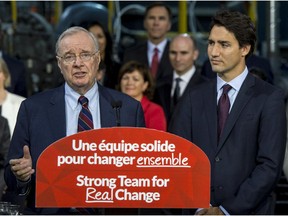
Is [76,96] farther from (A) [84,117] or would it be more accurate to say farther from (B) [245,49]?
(B) [245,49]

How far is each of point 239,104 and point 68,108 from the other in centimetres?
98

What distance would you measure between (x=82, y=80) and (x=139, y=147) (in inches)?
30.1

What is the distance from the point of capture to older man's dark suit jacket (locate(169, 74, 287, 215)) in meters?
5.40

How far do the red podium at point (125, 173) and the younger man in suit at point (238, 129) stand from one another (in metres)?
0.83

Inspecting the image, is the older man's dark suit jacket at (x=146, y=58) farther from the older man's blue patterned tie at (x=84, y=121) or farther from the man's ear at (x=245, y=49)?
the older man's blue patterned tie at (x=84, y=121)

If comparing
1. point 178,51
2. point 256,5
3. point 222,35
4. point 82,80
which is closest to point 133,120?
point 82,80

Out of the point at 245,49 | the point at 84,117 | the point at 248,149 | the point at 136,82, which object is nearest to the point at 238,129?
the point at 248,149

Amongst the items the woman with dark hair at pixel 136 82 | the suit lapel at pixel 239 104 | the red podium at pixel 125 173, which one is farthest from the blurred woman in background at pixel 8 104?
the red podium at pixel 125 173

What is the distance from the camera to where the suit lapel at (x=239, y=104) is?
5.46 meters

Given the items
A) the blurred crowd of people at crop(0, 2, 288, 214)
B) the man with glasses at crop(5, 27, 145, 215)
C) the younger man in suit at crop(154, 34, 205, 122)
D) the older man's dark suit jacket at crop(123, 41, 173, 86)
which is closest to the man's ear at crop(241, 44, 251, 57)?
the man with glasses at crop(5, 27, 145, 215)

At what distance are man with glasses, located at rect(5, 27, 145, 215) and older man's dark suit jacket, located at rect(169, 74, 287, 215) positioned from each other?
47 centimetres

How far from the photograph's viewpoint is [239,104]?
551 cm

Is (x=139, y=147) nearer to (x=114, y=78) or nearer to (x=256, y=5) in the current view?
(x=114, y=78)

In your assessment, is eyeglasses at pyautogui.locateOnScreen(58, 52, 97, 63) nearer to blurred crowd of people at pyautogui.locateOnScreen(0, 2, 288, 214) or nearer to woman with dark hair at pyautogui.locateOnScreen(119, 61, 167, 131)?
blurred crowd of people at pyautogui.locateOnScreen(0, 2, 288, 214)
